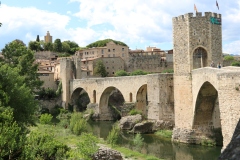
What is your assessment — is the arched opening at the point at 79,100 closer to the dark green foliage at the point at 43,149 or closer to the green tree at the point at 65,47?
the dark green foliage at the point at 43,149

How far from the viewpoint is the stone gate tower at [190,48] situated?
21469 millimetres

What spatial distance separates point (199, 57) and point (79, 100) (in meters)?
27.2

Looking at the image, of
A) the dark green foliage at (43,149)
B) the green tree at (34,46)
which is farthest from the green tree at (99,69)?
the dark green foliage at (43,149)

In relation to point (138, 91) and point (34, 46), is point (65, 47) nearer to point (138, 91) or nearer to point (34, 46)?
point (34, 46)

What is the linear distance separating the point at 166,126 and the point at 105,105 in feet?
50.0

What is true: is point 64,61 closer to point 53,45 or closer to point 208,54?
point 208,54

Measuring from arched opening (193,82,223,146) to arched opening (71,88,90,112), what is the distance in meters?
25.6

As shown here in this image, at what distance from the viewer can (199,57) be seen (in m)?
21.8

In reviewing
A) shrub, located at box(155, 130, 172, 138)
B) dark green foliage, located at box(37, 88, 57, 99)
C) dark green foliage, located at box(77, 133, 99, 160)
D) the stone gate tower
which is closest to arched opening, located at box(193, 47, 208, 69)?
the stone gate tower

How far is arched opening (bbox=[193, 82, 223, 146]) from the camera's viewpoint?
2095cm

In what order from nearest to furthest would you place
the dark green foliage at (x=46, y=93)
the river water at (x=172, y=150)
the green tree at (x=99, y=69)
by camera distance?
the river water at (x=172, y=150)
the dark green foliage at (x=46, y=93)
the green tree at (x=99, y=69)

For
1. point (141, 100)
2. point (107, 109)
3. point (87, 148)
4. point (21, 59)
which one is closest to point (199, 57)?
point (141, 100)

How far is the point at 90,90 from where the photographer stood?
1633 inches

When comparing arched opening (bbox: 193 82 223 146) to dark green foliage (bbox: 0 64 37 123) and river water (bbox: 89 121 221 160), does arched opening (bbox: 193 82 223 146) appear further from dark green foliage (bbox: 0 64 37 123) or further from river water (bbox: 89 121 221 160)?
dark green foliage (bbox: 0 64 37 123)
